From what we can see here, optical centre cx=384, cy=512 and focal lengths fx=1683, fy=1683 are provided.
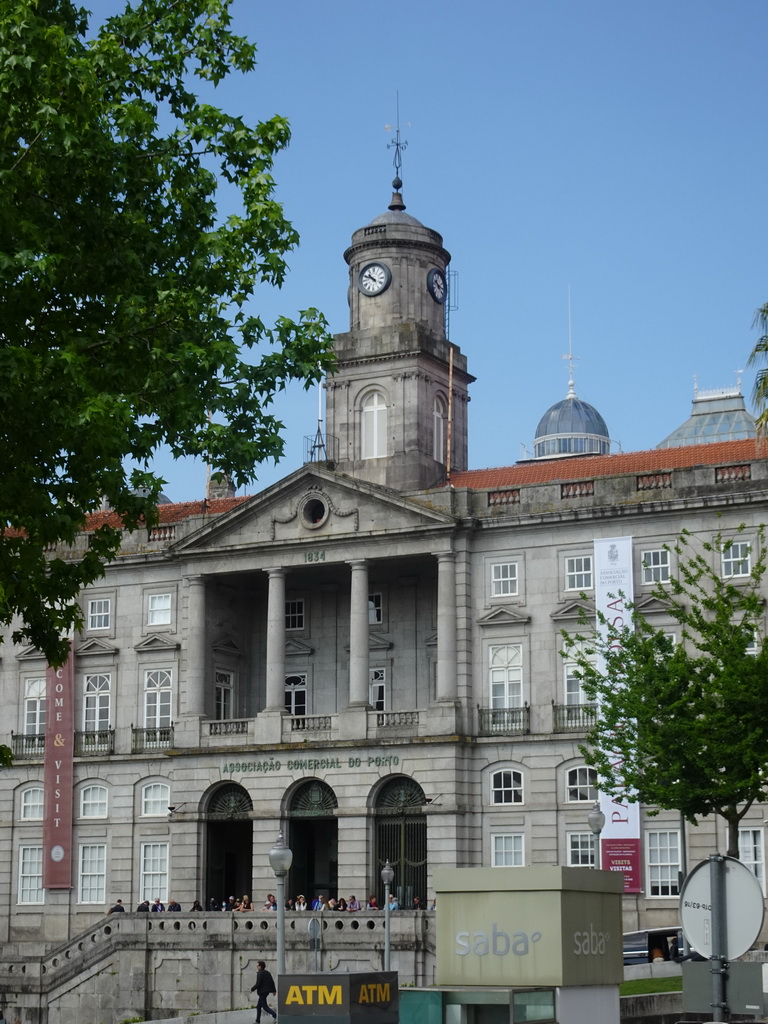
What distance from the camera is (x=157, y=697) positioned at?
2499 inches

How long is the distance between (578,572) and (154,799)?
1833cm

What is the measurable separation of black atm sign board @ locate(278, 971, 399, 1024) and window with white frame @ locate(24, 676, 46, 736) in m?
51.0

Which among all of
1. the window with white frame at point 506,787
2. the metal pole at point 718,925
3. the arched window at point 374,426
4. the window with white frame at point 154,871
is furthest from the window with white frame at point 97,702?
the metal pole at point 718,925

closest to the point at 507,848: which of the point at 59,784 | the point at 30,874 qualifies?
the point at 59,784

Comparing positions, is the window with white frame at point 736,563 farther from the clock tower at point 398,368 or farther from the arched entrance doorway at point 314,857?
the arched entrance doorway at point 314,857

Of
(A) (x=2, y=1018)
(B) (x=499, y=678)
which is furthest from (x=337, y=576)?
(A) (x=2, y=1018)

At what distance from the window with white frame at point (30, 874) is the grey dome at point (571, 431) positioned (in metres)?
55.9

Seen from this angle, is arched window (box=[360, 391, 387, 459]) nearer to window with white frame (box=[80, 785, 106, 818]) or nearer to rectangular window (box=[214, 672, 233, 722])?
rectangular window (box=[214, 672, 233, 722])

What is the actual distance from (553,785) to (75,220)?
38.0 meters

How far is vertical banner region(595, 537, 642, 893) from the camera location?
175ft

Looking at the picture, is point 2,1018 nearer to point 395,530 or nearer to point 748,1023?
point 395,530

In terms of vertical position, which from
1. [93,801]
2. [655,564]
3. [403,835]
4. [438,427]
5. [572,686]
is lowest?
[403,835]

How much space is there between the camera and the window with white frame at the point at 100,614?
65.3 m

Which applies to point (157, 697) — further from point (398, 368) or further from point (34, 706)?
point (398, 368)
